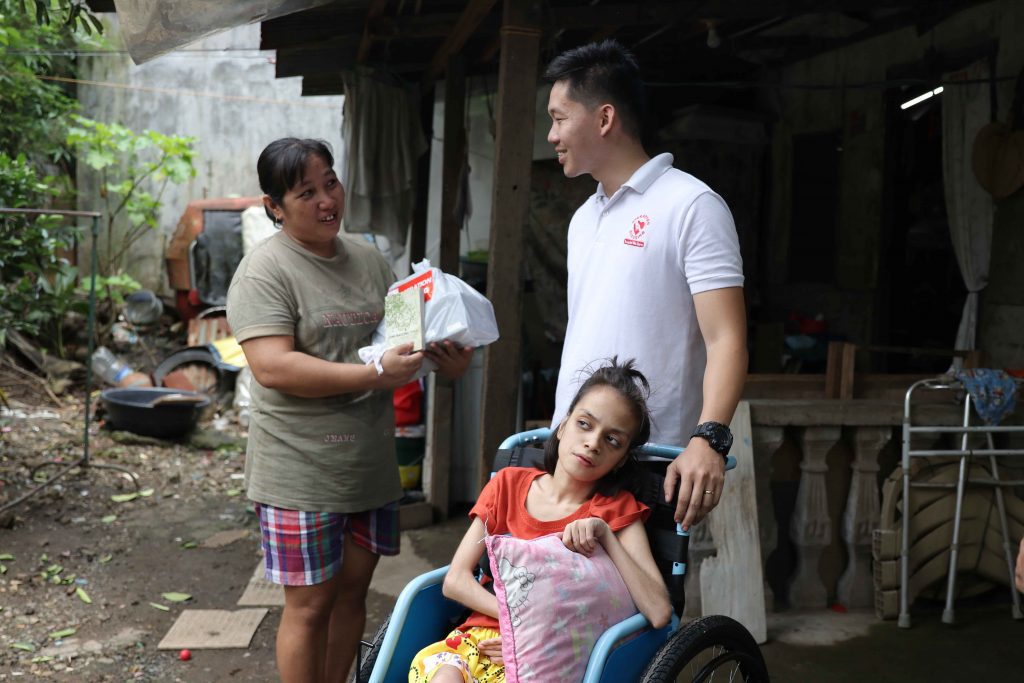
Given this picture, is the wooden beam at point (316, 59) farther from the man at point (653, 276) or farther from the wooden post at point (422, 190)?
the man at point (653, 276)

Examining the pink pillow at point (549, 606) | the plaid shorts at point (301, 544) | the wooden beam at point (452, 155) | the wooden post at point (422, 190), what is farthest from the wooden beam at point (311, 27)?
the pink pillow at point (549, 606)

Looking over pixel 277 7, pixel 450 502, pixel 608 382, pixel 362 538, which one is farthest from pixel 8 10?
pixel 608 382

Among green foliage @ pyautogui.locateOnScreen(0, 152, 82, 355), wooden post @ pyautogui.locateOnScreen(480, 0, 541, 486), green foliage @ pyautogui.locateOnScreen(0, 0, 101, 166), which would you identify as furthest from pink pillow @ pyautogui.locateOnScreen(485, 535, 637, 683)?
green foliage @ pyautogui.locateOnScreen(0, 0, 101, 166)

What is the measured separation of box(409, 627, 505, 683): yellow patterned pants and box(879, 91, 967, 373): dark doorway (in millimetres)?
5621

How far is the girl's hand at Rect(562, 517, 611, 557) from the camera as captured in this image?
6.95ft

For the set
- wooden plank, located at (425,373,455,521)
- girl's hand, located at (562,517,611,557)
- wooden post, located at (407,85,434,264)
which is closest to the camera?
girl's hand, located at (562,517,611,557)

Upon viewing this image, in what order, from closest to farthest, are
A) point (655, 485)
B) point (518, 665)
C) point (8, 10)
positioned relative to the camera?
point (518, 665) → point (655, 485) → point (8, 10)

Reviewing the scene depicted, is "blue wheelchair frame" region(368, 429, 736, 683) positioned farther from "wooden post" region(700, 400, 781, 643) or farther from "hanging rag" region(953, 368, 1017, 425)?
"hanging rag" region(953, 368, 1017, 425)

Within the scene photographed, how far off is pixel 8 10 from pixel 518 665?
5.49 metres

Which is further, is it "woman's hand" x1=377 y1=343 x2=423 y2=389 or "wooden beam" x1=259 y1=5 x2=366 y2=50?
"wooden beam" x1=259 y1=5 x2=366 y2=50

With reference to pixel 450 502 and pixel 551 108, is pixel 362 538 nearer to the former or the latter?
pixel 551 108

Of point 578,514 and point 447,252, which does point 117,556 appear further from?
point 578,514

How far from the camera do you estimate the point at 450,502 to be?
6.44 m

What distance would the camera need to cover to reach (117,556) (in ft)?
18.4
